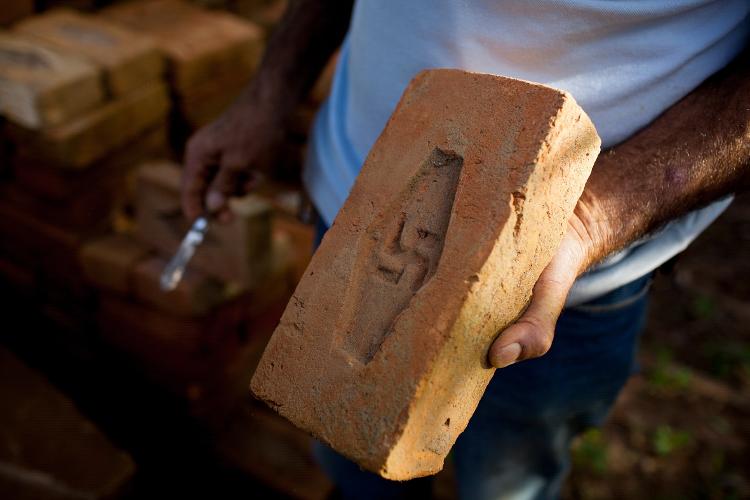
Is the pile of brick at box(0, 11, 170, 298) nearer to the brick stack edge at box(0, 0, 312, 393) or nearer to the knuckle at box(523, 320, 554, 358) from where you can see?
the brick stack edge at box(0, 0, 312, 393)

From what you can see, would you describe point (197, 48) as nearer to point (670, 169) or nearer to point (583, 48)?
point (583, 48)

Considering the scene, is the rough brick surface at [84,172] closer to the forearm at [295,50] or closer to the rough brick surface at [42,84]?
the rough brick surface at [42,84]

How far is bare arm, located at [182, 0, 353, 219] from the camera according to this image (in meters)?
1.86

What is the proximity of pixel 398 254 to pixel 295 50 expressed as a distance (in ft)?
3.02

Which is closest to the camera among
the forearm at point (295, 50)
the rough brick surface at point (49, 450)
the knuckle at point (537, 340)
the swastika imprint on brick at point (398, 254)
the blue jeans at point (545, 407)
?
the knuckle at point (537, 340)

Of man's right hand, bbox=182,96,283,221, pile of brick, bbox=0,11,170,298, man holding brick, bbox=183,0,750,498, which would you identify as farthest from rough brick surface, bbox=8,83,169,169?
man holding brick, bbox=183,0,750,498

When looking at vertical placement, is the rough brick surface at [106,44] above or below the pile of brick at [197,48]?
above

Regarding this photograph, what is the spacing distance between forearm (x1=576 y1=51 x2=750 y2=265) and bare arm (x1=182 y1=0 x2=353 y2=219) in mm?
905

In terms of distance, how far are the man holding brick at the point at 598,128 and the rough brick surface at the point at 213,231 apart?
633 mm

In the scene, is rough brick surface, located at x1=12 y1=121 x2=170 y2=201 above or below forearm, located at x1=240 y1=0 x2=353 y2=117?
below

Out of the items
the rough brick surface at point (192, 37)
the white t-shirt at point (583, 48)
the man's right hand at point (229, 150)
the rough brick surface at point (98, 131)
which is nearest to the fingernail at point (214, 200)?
the man's right hand at point (229, 150)

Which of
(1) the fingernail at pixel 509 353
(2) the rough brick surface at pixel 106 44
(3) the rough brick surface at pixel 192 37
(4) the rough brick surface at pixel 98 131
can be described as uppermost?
(1) the fingernail at pixel 509 353

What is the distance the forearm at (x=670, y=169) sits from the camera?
1206 millimetres

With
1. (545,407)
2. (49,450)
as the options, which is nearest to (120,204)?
(49,450)
